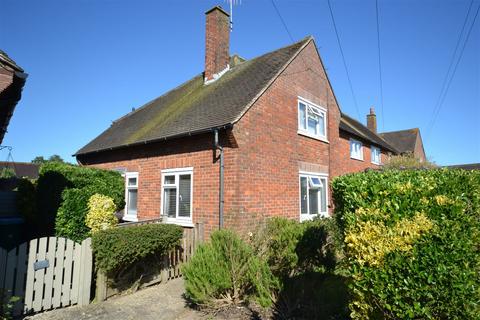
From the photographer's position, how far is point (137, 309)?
5.97 meters

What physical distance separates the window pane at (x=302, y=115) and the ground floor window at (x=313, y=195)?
1956mm

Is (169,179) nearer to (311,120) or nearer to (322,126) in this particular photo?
(311,120)

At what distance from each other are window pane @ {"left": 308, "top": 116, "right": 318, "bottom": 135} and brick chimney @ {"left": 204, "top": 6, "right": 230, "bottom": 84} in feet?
15.6

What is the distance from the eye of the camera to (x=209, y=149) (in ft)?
31.6

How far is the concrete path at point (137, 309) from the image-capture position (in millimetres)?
5594

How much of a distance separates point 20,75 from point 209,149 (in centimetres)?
557

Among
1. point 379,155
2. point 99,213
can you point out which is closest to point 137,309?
point 99,213

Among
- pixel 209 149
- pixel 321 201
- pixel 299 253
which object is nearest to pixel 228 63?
pixel 209 149

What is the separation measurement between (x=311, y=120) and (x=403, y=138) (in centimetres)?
3197

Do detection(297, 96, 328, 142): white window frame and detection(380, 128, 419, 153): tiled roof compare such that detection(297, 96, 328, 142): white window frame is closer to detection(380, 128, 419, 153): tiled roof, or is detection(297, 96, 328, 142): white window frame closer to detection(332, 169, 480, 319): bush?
detection(332, 169, 480, 319): bush

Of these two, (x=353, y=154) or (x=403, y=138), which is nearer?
(x=353, y=154)

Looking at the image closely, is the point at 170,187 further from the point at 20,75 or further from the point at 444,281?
the point at 444,281

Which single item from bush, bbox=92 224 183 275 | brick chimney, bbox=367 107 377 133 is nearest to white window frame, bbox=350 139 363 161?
bush, bbox=92 224 183 275

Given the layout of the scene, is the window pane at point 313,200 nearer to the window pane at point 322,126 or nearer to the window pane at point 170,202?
the window pane at point 322,126
